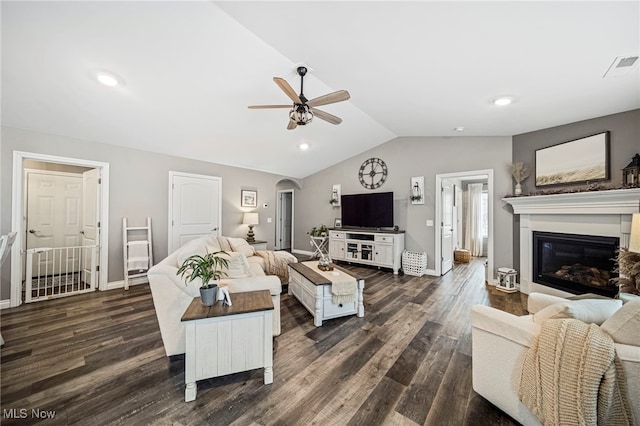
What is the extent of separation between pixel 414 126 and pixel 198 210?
4.55 m

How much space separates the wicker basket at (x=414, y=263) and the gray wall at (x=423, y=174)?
178 millimetres

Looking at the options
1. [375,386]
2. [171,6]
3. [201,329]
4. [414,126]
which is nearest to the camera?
[201,329]

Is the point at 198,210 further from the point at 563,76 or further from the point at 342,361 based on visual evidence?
the point at 563,76

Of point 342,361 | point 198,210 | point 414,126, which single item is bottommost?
point 342,361

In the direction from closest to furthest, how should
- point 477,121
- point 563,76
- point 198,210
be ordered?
point 563,76
point 477,121
point 198,210

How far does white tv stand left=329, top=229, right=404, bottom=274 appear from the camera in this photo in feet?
16.5

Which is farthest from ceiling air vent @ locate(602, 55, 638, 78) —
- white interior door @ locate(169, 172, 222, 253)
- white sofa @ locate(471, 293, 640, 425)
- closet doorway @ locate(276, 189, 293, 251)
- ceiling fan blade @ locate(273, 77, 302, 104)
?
closet doorway @ locate(276, 189, 293, 251)

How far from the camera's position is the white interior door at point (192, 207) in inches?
182

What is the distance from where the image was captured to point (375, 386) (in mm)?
1767

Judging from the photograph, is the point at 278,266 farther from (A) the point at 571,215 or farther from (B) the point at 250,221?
(A) the point at 571,215

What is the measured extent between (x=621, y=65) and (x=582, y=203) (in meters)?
1.68

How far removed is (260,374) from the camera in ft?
6.26

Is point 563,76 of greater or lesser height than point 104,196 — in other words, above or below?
above

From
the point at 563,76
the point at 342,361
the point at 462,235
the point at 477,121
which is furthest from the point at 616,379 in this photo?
the point at 462,235
